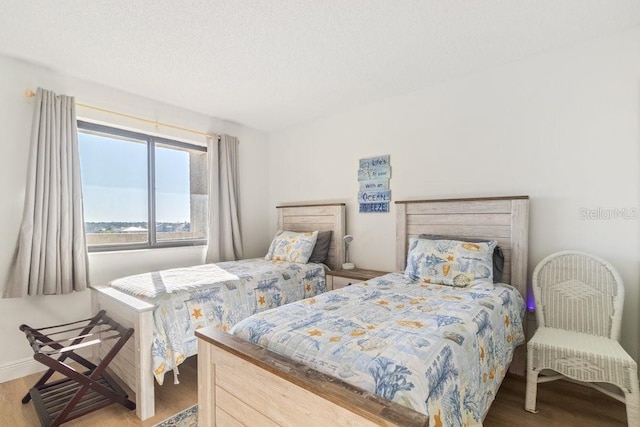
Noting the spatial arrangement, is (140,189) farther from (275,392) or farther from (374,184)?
(275,392)

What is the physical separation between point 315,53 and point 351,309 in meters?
1.79

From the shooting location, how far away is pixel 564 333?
1.90m

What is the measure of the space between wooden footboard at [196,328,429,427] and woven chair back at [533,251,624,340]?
1782 millimetres

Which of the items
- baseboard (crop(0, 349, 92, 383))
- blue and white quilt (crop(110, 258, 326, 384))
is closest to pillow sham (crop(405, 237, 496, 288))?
blue and white quilt (crop(110, 258, 326, 384))

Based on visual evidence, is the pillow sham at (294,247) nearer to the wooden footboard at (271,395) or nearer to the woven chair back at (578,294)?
the wooden footboard at (271,395)

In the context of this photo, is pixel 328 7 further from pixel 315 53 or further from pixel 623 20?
pixel 623 20

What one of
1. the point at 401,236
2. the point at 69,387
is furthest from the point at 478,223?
the point at 69,387

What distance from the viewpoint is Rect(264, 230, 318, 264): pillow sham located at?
3102mm

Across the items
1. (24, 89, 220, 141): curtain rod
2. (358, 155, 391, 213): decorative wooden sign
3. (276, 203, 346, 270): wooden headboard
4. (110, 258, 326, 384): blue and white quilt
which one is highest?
(24, 89, 220, 141): curtain rod

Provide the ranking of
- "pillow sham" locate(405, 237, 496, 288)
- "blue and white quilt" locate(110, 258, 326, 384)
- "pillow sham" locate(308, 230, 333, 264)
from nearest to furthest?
1. "blue and white quilt" locate(110, 258, 326, 384)
2. "pillow sham" locate(405, 237, 496, 288)
3. "pillow sham" locate(308, 230, 333, 264)

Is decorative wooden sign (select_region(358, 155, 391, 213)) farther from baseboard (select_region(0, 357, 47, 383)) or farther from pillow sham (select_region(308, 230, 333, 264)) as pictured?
baseboard (select_region(0, 357, 47, 383))

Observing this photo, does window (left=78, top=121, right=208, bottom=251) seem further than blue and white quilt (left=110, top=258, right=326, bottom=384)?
Answer: Yes

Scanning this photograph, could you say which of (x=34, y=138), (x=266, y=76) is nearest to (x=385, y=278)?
(x=266, y=76)

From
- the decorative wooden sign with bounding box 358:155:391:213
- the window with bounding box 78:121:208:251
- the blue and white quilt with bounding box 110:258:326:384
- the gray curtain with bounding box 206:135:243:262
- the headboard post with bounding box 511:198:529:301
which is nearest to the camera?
the blue and white quilt with bounding box 110:258:326:384
